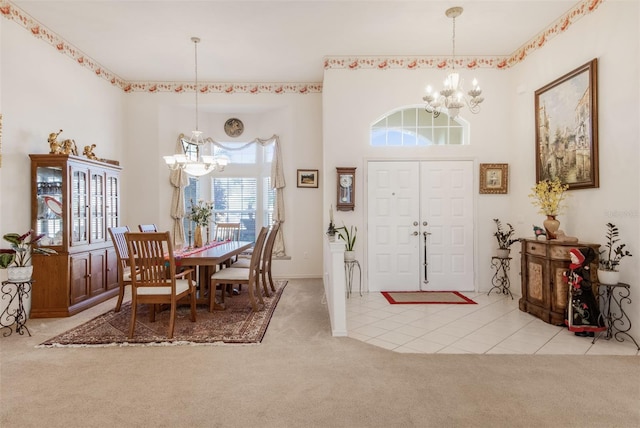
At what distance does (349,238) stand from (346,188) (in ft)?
2.43

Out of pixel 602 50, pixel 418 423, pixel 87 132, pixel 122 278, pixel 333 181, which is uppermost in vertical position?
pixel 602 50

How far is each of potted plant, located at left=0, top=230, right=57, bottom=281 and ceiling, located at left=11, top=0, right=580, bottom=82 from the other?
256 centimetres

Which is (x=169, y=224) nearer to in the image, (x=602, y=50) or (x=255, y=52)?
(x=255, y=52)

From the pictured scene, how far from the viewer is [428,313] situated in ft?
13.2

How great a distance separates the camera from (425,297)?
15.4 feet

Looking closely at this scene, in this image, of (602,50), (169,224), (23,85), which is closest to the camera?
(602,50)

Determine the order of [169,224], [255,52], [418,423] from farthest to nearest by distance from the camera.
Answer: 1. [169,224]
2. [255,52]
3. [418,423]

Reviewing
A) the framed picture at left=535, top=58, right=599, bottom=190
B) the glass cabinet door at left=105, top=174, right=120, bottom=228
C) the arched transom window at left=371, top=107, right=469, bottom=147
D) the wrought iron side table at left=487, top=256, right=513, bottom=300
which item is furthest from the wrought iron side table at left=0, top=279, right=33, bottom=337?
the framed picture at left=535, top=58, right=599, bottom=190

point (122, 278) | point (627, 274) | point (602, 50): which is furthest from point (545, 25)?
point (122, 278)

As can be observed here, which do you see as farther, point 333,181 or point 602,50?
point 333,181

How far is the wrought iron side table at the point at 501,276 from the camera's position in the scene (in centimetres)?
492

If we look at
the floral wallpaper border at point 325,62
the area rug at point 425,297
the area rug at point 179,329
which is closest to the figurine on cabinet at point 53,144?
the floral wallpaper border at point 325,62

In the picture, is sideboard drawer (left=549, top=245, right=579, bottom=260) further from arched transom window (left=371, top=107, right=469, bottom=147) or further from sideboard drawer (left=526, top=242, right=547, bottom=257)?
arched transom window (left=371, top=107, right=469, bottom=147)

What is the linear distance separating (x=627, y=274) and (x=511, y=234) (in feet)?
5.62
